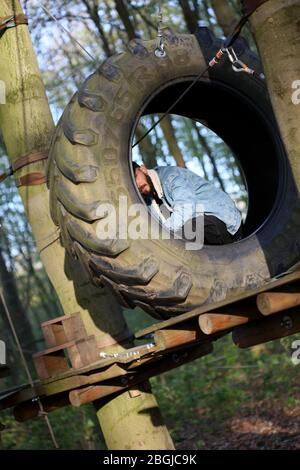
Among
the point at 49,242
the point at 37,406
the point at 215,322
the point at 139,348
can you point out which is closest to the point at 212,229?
the point at 139,348

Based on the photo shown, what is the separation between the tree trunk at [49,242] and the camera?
16.2ft

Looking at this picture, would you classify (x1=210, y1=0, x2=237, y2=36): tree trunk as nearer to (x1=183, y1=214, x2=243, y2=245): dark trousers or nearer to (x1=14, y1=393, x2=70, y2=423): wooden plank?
(x1=183, y1=214, x2=243, y2=245): dark trousers

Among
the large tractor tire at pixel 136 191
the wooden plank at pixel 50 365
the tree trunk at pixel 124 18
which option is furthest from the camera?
the tree trunk at pixel 124 18

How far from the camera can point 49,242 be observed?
5.07 meters

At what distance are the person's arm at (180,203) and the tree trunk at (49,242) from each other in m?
0.93

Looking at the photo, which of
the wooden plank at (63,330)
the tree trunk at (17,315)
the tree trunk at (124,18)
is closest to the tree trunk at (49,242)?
the wooden plank at (63,330)

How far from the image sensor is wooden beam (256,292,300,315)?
127 inches

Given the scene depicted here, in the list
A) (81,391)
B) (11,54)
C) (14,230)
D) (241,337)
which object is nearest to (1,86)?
(11,54)

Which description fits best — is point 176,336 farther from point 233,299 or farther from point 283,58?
point 283,58

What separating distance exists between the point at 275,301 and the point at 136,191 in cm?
117

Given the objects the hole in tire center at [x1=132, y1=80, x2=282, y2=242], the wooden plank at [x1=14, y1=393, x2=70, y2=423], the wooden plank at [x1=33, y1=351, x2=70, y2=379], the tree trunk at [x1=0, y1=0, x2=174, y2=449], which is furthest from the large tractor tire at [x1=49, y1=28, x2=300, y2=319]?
the wooden plank at [x1=14, y1=393, x2=70, y2=423]

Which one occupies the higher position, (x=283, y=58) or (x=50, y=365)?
(x=283, y=58)

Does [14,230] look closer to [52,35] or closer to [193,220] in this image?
[52,35]

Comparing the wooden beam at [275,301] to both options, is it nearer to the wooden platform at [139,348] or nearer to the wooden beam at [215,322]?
the wooden platform at [139,348]
